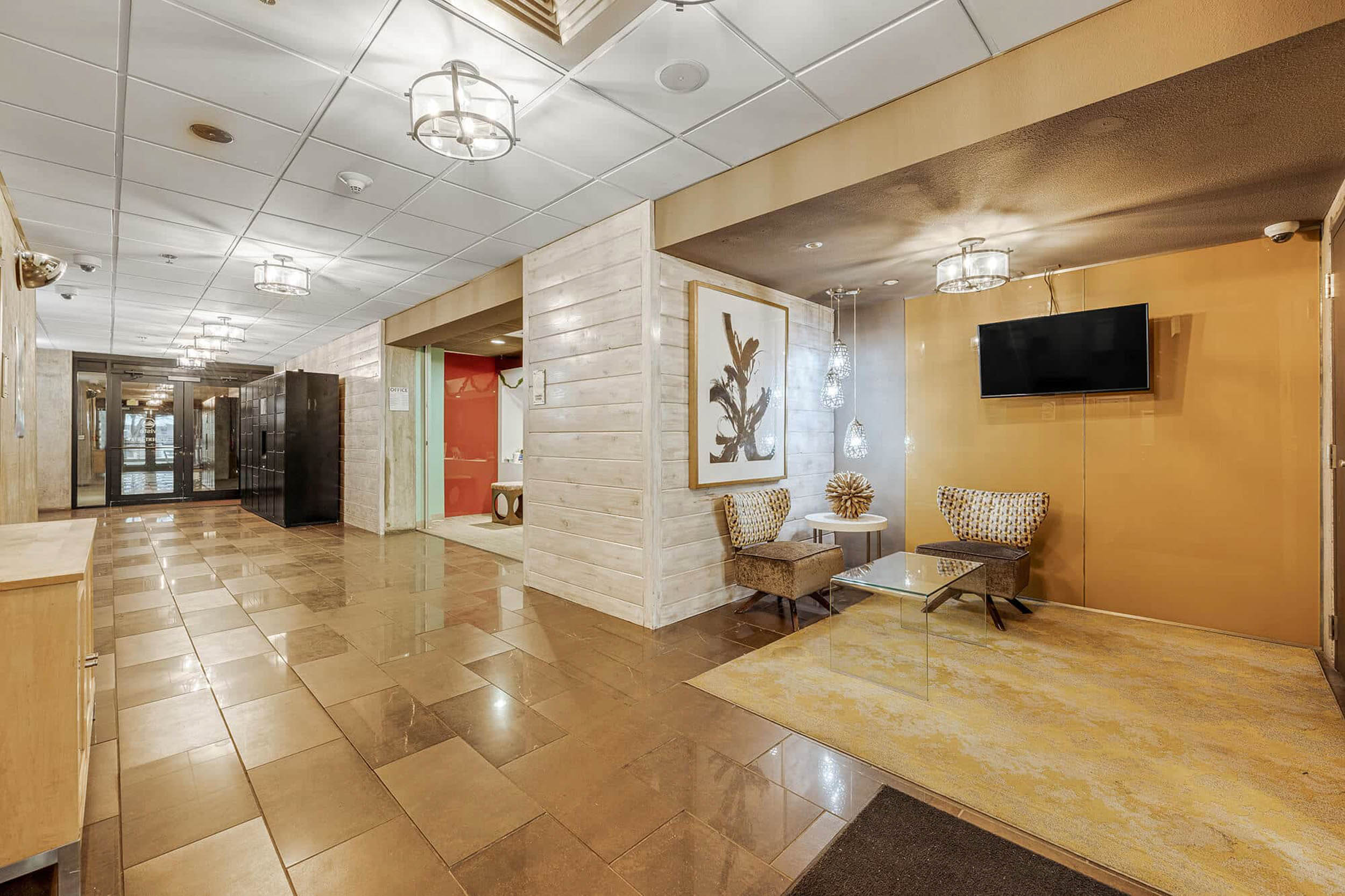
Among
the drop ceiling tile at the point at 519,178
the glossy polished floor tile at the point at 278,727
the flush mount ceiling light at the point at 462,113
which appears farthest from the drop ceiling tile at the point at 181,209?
the glossy polished floor tile at the point at 278,727

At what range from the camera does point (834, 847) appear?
1.86 metres

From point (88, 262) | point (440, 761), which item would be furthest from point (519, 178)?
point (88, 262)

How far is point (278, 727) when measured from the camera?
8.67 feet

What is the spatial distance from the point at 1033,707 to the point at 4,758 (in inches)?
155

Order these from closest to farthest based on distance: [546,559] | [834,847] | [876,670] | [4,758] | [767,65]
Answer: [4,758] < [834,847] < [767,65] < [876,670] < [546,559]

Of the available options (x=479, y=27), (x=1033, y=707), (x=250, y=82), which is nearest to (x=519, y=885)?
(x=1033, y=707)

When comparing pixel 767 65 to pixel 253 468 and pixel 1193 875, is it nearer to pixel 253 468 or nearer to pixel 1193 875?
pixel 1193 875

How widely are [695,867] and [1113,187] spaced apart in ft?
12.5

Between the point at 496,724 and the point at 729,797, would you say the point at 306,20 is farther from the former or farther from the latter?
the point at 729,797

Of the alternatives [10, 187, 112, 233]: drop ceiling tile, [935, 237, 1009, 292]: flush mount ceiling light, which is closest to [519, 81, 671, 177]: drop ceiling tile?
[935, 237, 1009, 292]: flush mount ceiling light

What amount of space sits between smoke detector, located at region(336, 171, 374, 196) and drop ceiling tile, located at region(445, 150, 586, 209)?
1.69 feet

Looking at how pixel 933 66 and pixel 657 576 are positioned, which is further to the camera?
pixel 657 576

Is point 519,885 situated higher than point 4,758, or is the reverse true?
point 4,758

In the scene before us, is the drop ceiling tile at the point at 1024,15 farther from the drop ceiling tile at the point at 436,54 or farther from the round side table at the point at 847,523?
the round side table at the point at 847,523
